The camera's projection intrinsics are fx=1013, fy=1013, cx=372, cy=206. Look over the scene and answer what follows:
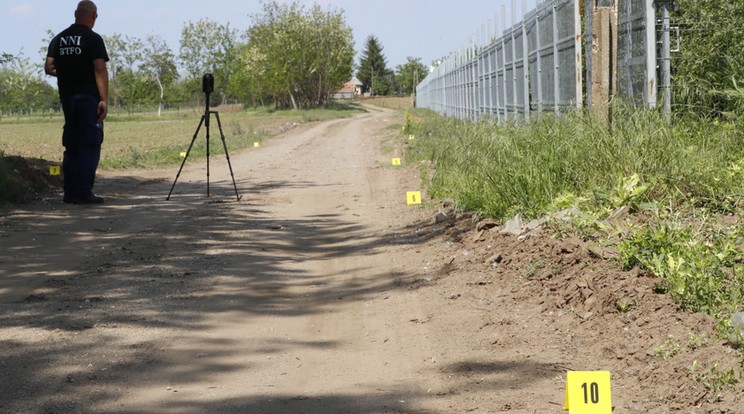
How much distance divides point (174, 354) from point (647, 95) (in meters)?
7.03

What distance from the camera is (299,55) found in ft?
284

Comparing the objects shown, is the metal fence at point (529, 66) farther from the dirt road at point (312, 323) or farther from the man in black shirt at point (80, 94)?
the man in black shirt at point (80, 94)

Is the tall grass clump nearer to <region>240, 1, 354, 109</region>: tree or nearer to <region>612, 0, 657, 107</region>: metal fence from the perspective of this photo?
<region>612, 0, 657, 107</region>: metal fence

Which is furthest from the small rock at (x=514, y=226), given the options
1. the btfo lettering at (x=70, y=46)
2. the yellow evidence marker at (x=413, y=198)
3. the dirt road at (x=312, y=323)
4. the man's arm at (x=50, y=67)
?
the man's arm at (x=50, y=67)

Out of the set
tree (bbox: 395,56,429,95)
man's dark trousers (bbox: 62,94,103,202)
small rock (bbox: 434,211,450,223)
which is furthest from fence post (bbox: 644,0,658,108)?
tree (bbox: 395,56,429,95)

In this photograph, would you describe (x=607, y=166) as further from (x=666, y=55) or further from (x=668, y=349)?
(x=668, y=349)

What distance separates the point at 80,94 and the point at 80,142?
0.59 meters

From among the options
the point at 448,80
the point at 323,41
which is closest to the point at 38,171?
the point at 448,80

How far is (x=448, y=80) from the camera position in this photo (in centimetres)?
4375

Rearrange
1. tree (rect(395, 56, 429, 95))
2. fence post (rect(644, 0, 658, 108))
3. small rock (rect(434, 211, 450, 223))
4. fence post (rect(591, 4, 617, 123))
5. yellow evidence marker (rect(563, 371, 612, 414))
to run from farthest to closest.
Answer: tree (rect(395, 56, 429, 95))
fence post (rect(644, 0, 658, 108))
fence post (rect(591, 4, 617, 123))
small rock (rect(434, 211, 450, 223))
yellow evidence marker (rect(563, 371, 612, 414))

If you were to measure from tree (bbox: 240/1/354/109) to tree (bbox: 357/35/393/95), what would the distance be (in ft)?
209

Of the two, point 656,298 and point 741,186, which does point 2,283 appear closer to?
point 656,298

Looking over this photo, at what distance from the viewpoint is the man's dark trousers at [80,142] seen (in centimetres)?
1244

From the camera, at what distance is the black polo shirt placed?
12.4m
